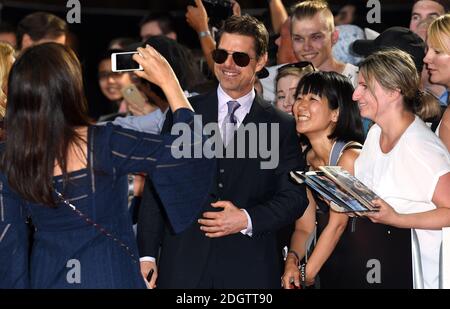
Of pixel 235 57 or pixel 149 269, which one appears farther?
pixel 235 57

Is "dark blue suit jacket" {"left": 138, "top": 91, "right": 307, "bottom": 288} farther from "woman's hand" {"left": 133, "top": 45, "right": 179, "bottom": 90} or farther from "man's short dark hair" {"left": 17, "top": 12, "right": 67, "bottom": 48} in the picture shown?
"man's short dark hair" {"left": 17, "top": 12, "right": 67, "bottom": 48}

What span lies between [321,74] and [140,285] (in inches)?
68.8

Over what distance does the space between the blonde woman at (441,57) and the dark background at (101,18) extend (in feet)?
13.4

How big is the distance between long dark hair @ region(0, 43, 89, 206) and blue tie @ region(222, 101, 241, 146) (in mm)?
1209

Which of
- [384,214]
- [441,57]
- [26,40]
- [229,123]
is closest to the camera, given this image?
[384,214]

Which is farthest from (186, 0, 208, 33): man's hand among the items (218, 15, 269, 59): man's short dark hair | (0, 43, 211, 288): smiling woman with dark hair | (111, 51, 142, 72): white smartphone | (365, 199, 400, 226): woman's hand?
(0, 43, 211, 288): smiling woman with dark hair

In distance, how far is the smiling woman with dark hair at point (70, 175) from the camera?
325cm

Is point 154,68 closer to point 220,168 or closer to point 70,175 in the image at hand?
point 70,175

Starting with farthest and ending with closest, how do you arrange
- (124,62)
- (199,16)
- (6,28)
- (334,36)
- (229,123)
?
1. (6,28)
2. (199,16)
3. (334,36)
4. (229,123)
5. (124,62)

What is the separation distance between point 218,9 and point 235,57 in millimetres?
1816

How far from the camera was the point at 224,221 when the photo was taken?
4129mm

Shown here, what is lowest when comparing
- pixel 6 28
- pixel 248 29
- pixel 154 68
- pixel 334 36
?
pixel 154 68

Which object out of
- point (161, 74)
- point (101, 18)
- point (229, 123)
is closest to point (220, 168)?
point (229, 123)

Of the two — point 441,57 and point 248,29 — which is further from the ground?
point 248,29
